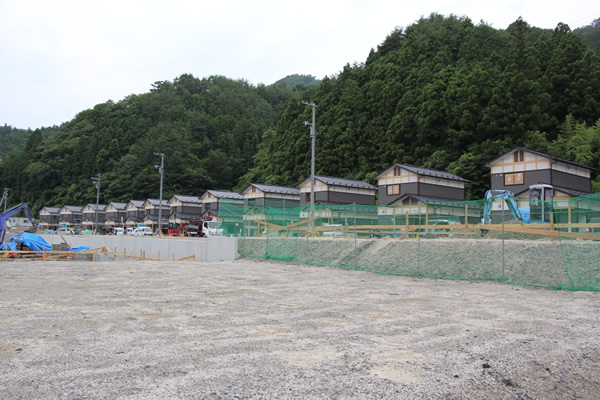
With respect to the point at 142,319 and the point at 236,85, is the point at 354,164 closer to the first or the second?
the point at 142,319

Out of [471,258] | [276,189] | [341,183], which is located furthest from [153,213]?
[471,258]

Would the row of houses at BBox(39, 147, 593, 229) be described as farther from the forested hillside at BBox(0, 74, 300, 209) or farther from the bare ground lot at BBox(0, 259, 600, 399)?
the forested hillside at BBox(0, 74, 300, 209)

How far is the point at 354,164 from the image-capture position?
64.6 metres

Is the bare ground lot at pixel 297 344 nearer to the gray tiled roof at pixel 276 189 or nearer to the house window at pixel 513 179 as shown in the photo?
the house window at pixel 513 179

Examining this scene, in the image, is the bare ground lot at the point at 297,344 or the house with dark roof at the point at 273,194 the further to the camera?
the house with dark roof at the point at 273,194

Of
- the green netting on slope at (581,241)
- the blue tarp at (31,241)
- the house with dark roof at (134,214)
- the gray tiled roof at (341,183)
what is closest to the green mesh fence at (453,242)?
the green netting on slope at (581,241)

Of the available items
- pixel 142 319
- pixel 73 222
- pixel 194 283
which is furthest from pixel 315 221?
pixel 73 222

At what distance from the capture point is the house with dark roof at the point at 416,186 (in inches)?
1673

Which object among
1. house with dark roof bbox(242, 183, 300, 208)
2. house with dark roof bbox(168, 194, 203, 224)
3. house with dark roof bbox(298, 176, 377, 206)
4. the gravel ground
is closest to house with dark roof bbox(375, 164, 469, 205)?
house with dark roof bbox(298, 176, 377, 206)

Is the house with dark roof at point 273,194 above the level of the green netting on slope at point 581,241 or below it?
above

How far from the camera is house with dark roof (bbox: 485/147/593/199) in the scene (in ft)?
116

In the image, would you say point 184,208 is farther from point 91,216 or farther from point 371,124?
point 371,124

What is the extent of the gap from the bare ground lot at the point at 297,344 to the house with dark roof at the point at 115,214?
7538cm

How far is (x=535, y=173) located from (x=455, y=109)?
70.6 ft
